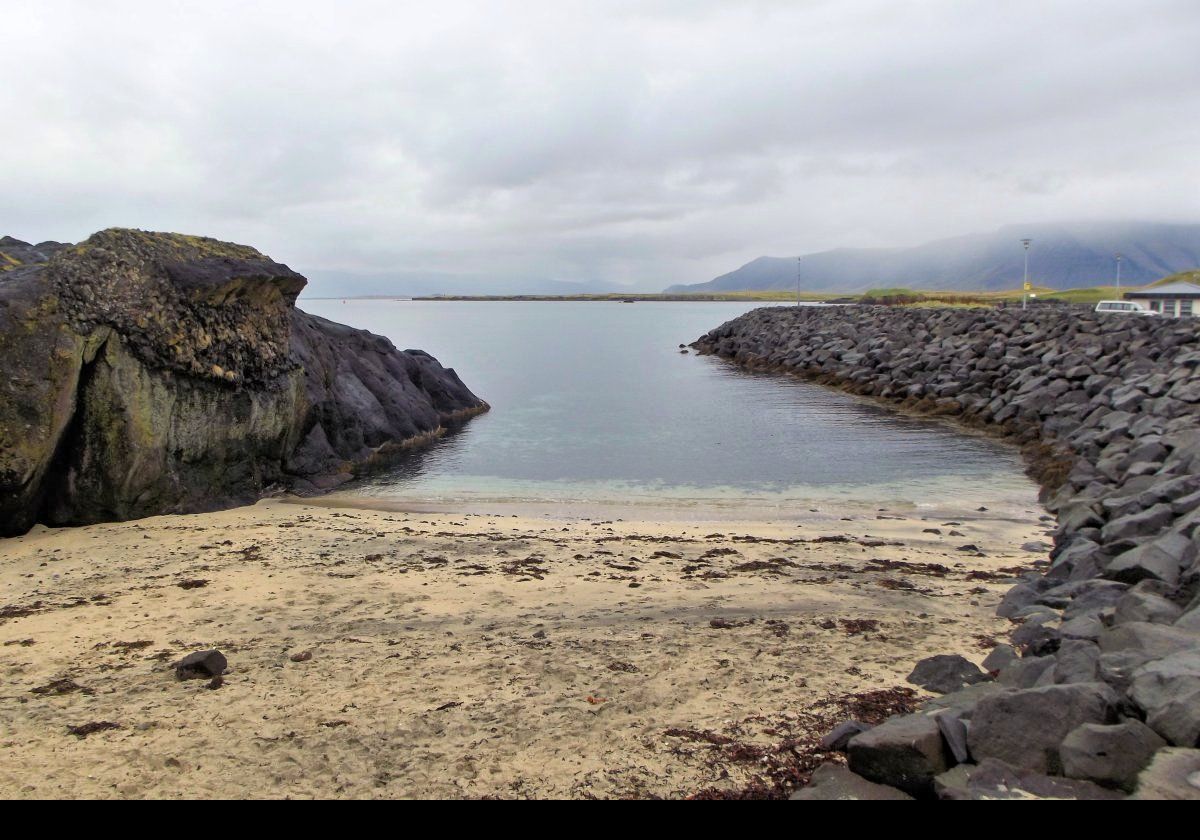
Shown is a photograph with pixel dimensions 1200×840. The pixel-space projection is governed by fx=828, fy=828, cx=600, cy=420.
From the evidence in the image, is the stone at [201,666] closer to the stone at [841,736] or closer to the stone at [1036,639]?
the stone at [841,736]

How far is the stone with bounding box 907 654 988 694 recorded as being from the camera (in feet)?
21.2

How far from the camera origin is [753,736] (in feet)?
18.5

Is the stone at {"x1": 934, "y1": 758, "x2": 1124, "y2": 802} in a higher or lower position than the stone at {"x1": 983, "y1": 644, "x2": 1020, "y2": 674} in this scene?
higher

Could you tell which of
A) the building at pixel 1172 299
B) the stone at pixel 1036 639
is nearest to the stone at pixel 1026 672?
the stone at pixel 1036 639

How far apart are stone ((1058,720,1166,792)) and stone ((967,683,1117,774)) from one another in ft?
0.48

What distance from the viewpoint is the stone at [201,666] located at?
6594 mm

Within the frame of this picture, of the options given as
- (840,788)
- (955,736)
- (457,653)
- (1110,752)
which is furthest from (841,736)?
(457,653)

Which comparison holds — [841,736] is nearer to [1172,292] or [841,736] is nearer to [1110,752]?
[1110,752]

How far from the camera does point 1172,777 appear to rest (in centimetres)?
402

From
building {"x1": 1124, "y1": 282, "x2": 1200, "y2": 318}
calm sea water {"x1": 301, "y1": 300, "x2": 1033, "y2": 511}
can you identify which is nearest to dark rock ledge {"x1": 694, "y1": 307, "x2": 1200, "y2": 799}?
calm sea water {"x1": 301, "y1": 300, "x2": 1033, "y2": 511}

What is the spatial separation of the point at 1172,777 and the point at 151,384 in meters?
14.2

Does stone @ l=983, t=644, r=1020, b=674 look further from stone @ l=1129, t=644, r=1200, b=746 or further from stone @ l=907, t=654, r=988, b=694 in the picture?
stone @ l=1129, t=644, r=1200, b=746
